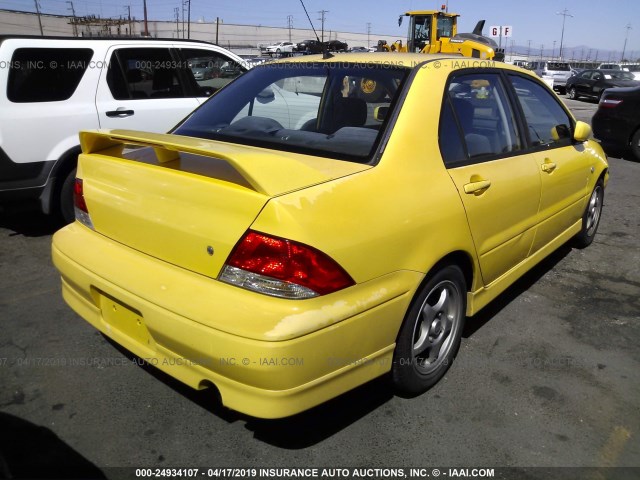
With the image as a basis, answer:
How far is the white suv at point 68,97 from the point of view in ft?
15.1

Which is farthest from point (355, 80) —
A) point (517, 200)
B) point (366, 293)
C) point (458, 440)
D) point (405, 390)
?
point (458, 440)

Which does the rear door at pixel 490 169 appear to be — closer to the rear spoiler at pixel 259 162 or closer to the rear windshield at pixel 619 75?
the rear spoiler at pixel 259 162

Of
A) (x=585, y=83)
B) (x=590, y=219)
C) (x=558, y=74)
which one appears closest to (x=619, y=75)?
(x=585, y=83)

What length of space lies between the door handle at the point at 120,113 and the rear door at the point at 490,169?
12.1ft

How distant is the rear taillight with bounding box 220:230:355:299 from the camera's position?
189 cm

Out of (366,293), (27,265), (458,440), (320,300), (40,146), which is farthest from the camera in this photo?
(40,146)

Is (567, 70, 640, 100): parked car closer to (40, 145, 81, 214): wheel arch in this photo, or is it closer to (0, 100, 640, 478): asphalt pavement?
(0, 100, 640, 478): asphalt pavement

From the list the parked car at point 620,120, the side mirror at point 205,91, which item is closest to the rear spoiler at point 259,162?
the side mirror at point 205,91

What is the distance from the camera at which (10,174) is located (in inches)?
179

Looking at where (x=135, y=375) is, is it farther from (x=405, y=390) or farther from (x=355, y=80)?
(x=355, y=80)

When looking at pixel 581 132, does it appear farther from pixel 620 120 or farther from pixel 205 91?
pixel 620 120

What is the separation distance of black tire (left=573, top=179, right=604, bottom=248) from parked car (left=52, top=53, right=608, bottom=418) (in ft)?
5.74

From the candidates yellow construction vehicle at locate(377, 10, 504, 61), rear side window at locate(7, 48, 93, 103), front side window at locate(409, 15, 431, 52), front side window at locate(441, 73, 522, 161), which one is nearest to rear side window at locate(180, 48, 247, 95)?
rear side window at locate(7, 48, 93, 103)

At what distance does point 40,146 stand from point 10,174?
36 centimetres
